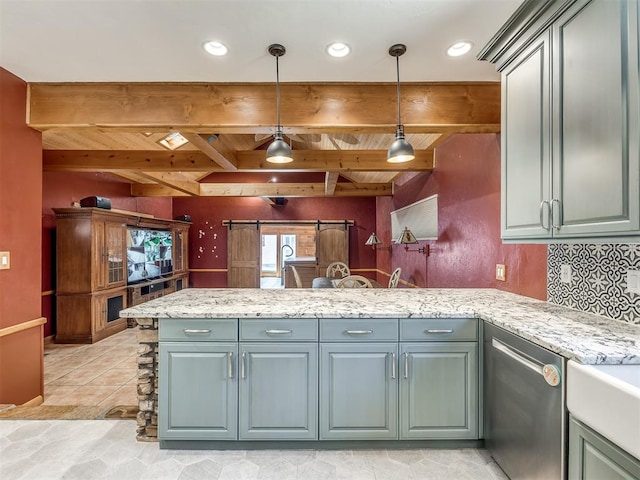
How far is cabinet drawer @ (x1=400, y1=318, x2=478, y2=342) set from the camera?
1.80 meters

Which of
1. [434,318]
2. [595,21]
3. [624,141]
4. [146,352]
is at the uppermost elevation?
[595,21]

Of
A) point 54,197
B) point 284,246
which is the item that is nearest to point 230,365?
point 54,197

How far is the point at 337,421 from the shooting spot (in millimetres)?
1812

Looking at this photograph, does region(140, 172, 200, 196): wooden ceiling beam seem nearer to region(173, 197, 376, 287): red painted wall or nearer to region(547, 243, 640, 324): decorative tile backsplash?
region(173, 197, 376, 287): red painted wall

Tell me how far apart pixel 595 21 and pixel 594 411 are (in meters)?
1.45

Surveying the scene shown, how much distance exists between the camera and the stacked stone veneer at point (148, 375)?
189cm

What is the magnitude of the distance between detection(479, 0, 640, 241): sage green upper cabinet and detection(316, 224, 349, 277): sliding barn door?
582 cm

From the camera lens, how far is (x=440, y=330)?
180cm

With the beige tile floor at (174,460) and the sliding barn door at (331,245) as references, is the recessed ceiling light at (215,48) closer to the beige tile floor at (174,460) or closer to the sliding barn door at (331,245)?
the beige tile floor at (174,460)

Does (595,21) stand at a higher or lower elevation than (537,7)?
lower

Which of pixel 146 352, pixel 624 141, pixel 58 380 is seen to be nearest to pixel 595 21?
pixel 624 141

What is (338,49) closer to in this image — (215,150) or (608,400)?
(215,150)

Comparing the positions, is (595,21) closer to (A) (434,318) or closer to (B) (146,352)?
(A) (434,318)

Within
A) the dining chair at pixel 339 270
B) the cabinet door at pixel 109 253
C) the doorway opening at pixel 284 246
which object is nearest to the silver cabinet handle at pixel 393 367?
the dining chair at pixel 339 270
